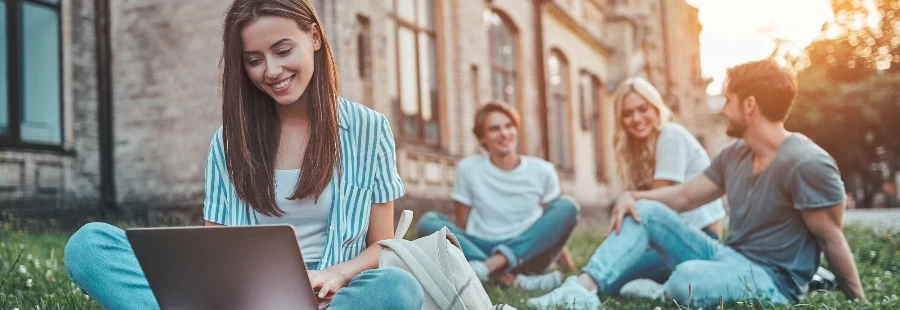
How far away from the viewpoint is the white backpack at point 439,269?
2.67 m

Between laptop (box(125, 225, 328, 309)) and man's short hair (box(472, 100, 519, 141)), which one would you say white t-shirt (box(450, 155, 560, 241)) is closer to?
man's short hair (box(472, 100, 519, 141))

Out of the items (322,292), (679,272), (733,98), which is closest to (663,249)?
(679,272)

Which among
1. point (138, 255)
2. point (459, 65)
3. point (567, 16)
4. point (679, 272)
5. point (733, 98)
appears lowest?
point (679, 272)

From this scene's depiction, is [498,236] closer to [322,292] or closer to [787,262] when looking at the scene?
[787,262]

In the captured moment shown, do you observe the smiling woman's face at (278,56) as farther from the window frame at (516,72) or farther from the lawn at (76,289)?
the window frame at (516,72)

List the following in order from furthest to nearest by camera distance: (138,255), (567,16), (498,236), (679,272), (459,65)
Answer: (567,16) → (459,65) → (498,236) → (679,272) → (138,255)

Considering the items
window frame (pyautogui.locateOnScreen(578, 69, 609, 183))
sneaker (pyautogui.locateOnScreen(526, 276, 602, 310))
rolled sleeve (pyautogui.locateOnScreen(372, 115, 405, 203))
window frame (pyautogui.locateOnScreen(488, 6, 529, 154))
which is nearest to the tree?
window frame (pyautogui.locateOnScreen(578, 69, 609, 183))

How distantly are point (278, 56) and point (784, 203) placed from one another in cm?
258

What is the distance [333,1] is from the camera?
11562 mm

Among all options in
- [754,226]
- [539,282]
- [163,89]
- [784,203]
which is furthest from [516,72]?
[784,203]

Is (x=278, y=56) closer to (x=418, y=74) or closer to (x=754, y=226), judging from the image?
(x=754, y=226)

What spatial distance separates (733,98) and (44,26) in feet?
29.4

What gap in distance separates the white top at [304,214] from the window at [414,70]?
34.3 feet

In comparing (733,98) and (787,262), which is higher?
(733,98)
